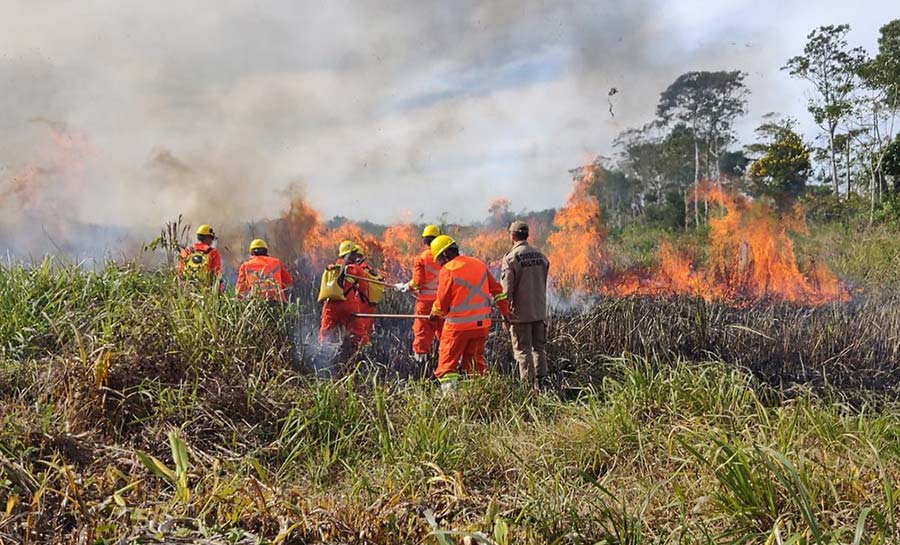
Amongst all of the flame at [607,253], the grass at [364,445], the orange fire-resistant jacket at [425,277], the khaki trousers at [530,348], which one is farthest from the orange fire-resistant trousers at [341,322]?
the flame at [607,253]

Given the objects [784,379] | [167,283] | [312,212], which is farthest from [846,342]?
[312,212]

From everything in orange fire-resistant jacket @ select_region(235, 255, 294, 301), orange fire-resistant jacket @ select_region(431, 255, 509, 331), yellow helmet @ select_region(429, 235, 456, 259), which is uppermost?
yellow helmet @ select_region(429, 235, 456, 259)

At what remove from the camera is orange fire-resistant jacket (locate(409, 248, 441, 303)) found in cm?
833

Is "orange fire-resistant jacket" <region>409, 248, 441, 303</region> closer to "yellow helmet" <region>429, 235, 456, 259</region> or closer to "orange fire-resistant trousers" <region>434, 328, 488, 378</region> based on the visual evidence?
"yellow helmet" <region>429, 235, 456, 259</region>

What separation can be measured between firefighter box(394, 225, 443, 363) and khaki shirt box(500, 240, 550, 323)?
121cm

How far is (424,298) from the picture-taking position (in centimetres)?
841

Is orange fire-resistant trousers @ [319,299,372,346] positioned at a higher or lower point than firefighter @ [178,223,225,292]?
lower

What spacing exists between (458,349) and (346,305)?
2190 mm

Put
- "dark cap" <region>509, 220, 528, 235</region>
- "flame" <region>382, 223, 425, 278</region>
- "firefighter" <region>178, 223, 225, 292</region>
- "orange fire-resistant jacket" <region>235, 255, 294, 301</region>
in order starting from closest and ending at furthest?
1. "firefighter" <region>178, 223, 225, 292</region>
2. "orange fire-resistant jacket" <region>235, 255, 294, 301</region>
3. "dark cap" <region>509, 220, 528, 235</region>
4. "flame" <region>382, 223, 425, 278</region>

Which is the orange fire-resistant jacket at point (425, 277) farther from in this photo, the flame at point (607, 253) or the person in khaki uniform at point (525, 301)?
the flame at point (607, 253)

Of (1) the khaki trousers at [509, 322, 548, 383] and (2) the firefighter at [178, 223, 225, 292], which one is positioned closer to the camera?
(2) the firefighter at [178, 223, 225, 292]

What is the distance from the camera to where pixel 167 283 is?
6.29 m

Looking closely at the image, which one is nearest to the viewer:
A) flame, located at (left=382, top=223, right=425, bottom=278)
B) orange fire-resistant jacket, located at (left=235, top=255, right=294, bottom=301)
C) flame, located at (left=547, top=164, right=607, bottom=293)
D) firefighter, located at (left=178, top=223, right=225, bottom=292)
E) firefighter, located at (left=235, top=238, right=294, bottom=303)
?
firefighter, located at (left=178, top=223, right=225, bottom=292)

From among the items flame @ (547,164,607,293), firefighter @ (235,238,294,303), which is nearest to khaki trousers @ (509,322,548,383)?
firefighter @ (235,238,294,303)
